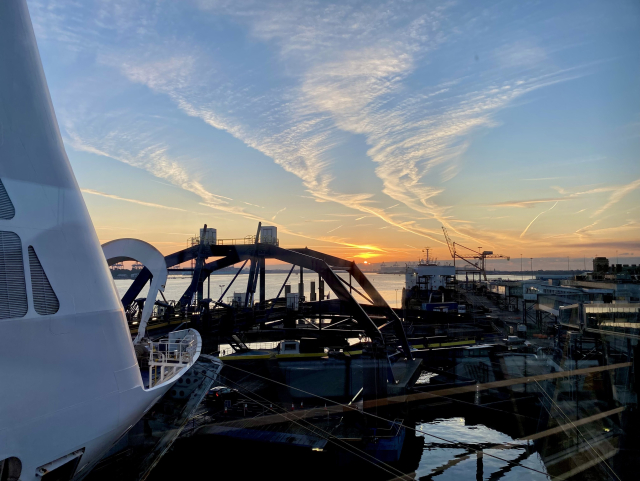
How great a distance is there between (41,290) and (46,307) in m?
0.32

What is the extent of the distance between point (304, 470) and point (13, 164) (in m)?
17.0

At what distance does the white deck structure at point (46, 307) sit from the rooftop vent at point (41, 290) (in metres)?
0.02

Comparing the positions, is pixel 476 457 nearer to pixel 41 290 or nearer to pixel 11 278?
pixel 41 290

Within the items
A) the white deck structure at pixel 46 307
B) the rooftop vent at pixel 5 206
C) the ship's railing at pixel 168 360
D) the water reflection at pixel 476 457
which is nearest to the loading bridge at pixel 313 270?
the water reflection at pixel 476 457

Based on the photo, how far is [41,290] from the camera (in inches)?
298

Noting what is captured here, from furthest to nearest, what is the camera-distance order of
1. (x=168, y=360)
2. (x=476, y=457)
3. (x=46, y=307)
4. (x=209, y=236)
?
(x=209, y=236) < (x=476, y=457) < (x=168, y=360) < (x=46, y=307)

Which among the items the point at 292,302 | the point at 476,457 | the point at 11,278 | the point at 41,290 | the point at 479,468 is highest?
the point at 11,278

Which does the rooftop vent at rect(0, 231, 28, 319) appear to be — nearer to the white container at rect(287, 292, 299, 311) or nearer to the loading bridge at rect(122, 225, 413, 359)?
the loading bridge at rect(122, 225, 413, 359)

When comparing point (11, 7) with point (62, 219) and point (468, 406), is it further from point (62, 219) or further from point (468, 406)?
point (468, 406)

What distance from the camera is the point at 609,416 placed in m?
18.1

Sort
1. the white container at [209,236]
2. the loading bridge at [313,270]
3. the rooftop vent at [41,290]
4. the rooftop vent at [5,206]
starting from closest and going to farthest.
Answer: the rooftop vent at [5,206]
the rooftop vent at [41,290]
the loading bridge at [313,270]
the white container at [209,236]

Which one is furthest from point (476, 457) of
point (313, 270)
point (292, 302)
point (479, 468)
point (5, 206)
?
point (5, 206)

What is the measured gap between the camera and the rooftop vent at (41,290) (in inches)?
294

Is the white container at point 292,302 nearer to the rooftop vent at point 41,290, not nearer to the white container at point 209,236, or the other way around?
the white container at point 209,236
